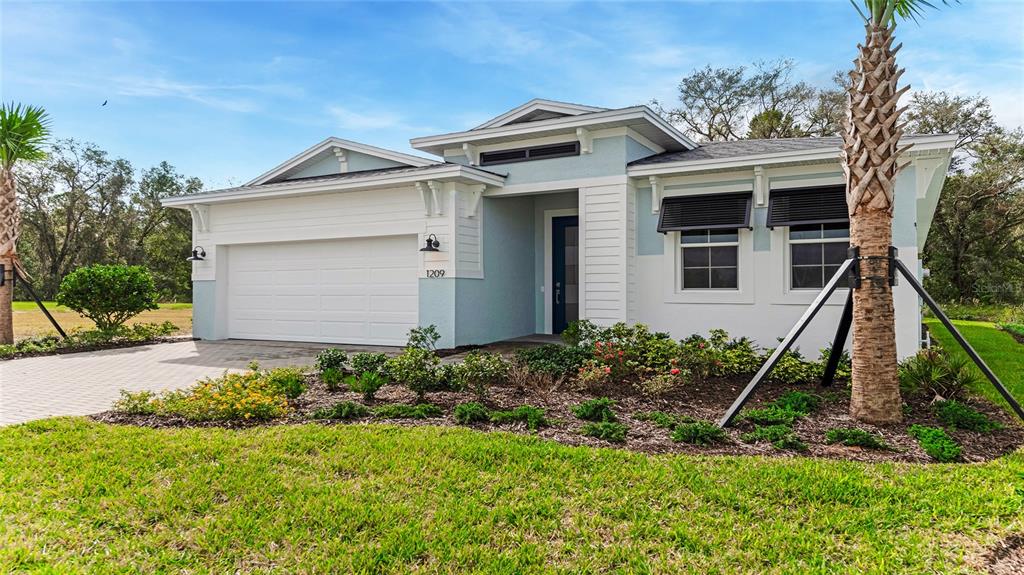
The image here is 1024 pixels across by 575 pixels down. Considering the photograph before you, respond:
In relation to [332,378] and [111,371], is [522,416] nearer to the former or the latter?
[332,378]

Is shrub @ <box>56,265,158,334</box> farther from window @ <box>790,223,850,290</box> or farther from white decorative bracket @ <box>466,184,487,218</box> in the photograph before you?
window @ <box>790,223,850,290</box>

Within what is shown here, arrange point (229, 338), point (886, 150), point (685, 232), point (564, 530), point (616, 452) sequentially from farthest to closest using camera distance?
point (229, 338), point (685, 232), point (886, 150), point (616, 452), point (564, 530)

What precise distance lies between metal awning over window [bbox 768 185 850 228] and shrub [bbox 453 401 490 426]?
6.05 metres

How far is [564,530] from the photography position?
3.33 m

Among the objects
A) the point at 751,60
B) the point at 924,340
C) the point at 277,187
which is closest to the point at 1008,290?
the point at 751,60

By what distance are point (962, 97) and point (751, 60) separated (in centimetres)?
930

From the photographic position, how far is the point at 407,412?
18.5 feet

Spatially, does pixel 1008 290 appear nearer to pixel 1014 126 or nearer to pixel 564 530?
pixel 1014 126

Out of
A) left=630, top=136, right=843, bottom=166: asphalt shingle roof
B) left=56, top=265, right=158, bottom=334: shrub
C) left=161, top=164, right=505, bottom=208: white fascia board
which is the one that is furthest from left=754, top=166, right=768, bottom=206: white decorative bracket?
left=56, top=265, right=158, bottom=334: shrub

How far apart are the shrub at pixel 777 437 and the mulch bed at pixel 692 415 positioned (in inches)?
2.7

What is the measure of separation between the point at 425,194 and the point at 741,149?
18.6 ft

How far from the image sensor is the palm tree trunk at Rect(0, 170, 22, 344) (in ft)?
38.7

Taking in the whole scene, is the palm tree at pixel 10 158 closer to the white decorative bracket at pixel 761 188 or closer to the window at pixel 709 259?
the window at pixel 709 259

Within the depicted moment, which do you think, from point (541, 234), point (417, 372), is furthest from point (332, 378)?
point (541, 234)
